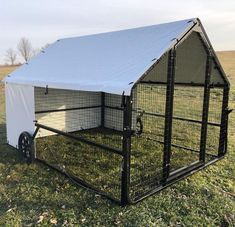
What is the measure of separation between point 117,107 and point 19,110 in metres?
2.70

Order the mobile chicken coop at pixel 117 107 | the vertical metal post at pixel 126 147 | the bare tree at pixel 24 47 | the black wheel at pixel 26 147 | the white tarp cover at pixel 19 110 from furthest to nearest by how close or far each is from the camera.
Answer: the bare tree at pixel 24 47
the white tarp cover at pixel 19 110
the black wheel at pixel 26 147
the mobile chicken coop at pixel 117 107
the vertical metal post at pixel 126 147

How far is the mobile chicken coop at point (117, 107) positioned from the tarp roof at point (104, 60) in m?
0.02

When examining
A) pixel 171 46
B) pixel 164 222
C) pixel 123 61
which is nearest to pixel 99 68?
pixel 123 61

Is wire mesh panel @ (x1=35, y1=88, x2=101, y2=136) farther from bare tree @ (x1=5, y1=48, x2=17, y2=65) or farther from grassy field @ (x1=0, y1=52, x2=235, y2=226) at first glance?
bare tree @ (x1=5, y1=48, x2=17, y2=65)

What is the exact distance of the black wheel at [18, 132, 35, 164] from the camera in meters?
4.83

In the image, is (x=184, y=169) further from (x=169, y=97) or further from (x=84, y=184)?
(x=84, y=184)

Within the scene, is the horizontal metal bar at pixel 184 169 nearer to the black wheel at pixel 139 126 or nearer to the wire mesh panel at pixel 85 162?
the wire mesh panel at pixel 85 162

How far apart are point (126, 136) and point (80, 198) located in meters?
1.17

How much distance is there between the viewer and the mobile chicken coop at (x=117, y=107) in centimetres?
352

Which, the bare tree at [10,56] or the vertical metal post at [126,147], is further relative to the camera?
the bare tree at [10,56]

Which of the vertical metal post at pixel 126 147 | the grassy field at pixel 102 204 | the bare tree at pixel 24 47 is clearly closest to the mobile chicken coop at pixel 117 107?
the vertical metal post at pixel 126 147

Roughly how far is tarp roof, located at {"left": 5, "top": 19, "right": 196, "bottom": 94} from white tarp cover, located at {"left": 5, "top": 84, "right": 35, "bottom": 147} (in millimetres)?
186

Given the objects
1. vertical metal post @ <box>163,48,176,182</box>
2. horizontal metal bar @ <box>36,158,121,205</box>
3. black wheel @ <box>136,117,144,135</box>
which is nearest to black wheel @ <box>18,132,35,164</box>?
horizontal metal bar @ <box>36,158,121,205</box>

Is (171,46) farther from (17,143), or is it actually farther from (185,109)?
(185,109)
